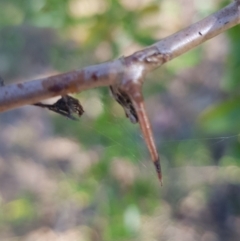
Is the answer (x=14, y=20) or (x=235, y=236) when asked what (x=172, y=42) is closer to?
(x=235, y=236)

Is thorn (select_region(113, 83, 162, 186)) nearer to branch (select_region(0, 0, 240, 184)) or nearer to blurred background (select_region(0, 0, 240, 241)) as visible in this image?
branch (select_region(0, 0, 240, 184))

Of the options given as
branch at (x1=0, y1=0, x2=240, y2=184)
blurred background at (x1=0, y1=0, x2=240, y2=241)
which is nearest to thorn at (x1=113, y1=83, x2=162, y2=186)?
branch at (x1=0, y1=0, x2=240, y2=184)

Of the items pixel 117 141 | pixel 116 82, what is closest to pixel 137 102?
pixel 116 82

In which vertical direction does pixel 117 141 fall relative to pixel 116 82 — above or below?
above

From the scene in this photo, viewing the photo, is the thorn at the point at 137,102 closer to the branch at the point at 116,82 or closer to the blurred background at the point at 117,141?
the branch at the point at 116,82

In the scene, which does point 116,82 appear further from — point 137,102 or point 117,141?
point 117,141

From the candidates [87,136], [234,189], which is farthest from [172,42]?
[234,189]

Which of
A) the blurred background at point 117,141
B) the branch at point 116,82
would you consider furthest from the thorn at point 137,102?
the blurred background at point 117,141

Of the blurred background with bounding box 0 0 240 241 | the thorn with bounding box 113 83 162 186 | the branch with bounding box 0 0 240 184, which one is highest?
the blurred background with bounding box 0 0 240 241
